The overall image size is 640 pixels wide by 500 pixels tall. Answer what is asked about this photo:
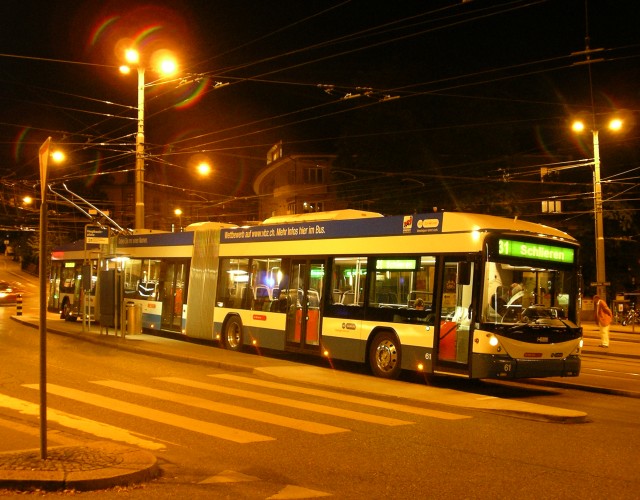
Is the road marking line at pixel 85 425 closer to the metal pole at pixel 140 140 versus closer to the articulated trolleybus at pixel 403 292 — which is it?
the articulated trolleybus at pixel 403 292

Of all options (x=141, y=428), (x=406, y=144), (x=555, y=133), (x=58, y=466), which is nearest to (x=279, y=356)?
(x=141, y=428)

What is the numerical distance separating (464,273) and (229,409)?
15.7 ft

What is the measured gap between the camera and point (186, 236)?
2145 centimetres

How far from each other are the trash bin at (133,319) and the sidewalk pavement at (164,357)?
0.25 meters

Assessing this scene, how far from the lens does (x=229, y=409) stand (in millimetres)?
10391

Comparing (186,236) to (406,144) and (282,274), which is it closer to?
(282,274)

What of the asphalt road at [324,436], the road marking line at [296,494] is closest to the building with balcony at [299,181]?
the asphalt road at [324,436]

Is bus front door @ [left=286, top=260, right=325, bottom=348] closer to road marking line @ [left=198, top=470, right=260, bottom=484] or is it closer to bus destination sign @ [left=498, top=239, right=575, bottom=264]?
bus destination sign @ [left=498, top=239, right=575, bottom=264]

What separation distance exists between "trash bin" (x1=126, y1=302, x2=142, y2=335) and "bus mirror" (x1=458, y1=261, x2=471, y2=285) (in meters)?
12.4

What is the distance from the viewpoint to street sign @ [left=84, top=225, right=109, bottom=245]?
76.7 feet

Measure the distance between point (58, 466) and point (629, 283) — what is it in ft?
138

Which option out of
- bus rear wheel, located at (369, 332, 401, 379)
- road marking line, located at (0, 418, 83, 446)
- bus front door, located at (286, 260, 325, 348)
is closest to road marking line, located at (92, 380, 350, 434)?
road marking line, located at (0, 418, 83, 446)

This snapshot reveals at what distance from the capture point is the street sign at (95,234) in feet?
76.7

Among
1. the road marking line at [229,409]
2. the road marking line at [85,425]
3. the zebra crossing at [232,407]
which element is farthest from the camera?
the road marking line at [229,409]
